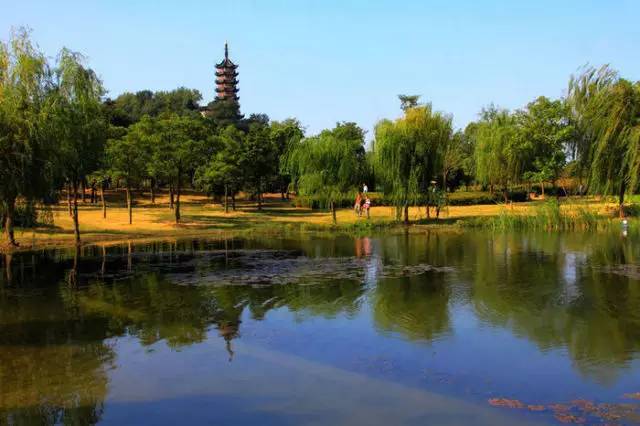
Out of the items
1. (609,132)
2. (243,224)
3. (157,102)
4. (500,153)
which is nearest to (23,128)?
(243,224)

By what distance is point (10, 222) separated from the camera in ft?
89.1

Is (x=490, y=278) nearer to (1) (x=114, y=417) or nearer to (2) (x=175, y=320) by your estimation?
(2) (x=175, y=320)

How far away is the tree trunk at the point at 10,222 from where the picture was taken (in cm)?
2562

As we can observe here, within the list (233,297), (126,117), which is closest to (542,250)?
(233,297)

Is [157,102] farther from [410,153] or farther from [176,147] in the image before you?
[410,153]

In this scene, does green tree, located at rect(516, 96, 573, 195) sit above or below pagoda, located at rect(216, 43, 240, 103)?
below

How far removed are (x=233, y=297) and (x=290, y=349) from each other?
17.0 feet

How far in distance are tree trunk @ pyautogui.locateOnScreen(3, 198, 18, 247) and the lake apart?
16.2 feet

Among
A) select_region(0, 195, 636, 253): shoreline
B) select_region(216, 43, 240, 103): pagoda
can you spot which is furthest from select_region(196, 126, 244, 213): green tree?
select_region(216, 43, 240, 103): pagoda

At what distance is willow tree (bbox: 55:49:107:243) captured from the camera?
91.4 feet

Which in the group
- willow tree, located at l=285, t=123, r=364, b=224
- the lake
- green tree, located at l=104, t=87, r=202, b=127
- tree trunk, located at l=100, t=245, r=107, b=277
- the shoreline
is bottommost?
the lake

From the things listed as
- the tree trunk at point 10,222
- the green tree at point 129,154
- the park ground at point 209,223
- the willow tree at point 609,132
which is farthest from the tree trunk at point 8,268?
the willow tree at point 609,132

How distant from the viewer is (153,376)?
31.6 ft

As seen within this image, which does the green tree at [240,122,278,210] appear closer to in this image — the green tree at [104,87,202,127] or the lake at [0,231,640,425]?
the lake at [0,231,640,425]
